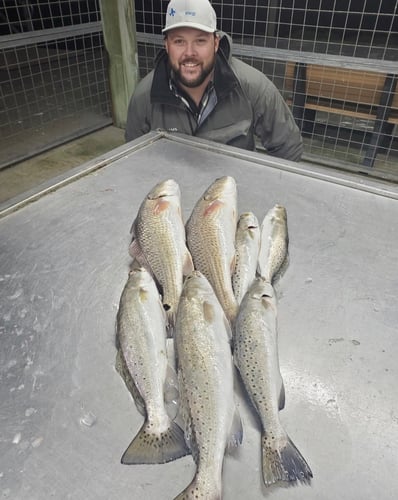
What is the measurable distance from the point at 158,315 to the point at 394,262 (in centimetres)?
86

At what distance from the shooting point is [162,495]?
0.87 meters

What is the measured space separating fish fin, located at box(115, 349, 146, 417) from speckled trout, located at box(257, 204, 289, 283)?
1.79 ft

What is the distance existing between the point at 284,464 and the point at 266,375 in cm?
21

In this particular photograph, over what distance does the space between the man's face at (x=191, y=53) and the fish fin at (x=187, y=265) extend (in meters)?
1.69

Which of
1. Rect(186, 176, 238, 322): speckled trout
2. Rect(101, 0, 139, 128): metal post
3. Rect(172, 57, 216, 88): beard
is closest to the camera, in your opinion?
Rect(186, 176, 238, 322): speckled trout

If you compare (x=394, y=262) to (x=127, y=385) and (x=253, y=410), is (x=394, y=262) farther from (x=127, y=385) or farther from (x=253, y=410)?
(x=127, y=385)

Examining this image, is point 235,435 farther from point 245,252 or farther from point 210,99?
point 210,99

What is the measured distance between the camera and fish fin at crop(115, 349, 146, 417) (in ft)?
3.35

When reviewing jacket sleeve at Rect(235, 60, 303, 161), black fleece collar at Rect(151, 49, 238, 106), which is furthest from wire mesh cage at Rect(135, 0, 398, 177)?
black fleece collar at Rect(151, 49, 238, 106)

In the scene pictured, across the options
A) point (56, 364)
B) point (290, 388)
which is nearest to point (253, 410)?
point (290, 388)

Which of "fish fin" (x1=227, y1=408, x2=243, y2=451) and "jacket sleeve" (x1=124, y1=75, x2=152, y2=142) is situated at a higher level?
"jacket sleeve" (x1=124, y1=75, x2=152, y2=142)

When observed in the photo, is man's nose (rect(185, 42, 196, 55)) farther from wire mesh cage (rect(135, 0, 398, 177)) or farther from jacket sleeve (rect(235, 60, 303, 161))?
wire mesh cage (rect(135, 0, 398, 177))

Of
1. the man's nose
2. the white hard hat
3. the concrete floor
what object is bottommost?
the concrete floor

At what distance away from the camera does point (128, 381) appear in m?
1.08
